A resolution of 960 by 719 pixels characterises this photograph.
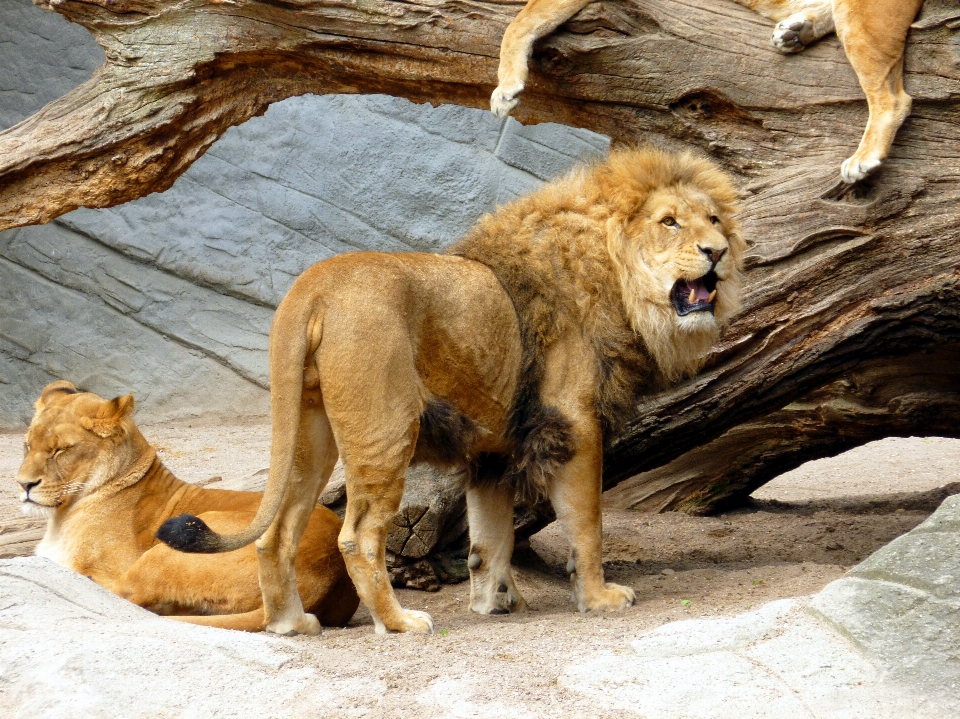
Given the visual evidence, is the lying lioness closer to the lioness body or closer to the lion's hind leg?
the lion's hind leg

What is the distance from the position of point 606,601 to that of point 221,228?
8.50m

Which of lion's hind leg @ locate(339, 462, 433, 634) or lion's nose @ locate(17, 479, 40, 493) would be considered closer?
lion's hind leg @ locate(339, 462, 433, 634)

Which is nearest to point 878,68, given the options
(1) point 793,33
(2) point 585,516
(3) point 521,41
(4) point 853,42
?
(4) point 853,42

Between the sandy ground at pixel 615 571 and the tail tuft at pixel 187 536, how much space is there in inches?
19.1

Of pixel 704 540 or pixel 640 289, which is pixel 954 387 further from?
pixel 640 289

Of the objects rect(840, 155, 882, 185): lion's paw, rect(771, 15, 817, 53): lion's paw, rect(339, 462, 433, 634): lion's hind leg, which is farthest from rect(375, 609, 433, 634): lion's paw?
rect(771, 15, 817, 53): lion's paw

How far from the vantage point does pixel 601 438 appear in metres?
4.48

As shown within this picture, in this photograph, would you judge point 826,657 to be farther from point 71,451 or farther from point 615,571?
point 71,451

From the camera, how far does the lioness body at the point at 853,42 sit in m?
4.72

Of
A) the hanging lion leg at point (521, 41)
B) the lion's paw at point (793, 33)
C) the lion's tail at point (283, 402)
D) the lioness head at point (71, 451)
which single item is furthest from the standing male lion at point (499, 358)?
the lioness head at point (71, 451)

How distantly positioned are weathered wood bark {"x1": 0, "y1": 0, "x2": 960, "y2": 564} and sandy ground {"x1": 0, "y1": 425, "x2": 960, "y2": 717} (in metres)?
0.76

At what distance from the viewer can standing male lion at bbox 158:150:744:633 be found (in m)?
3.93

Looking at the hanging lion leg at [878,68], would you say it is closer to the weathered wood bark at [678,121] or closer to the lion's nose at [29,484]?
the weathered wood bark at [678,121]

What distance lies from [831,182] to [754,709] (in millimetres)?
2803
